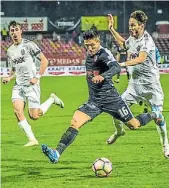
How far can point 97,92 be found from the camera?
1083 centimetres

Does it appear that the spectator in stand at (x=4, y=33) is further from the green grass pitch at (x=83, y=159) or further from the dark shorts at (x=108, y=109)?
the dark shorts at (x=108, y=109)

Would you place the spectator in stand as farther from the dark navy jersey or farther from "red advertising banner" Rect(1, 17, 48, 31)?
the dark navy jersey

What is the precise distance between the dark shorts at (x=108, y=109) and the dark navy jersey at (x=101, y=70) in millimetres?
117

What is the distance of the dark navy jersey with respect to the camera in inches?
416

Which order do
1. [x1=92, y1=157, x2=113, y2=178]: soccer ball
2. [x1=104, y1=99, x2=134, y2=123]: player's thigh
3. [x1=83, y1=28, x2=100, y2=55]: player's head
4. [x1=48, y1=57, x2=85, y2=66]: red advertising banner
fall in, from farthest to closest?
[x1=48, y1=57, x2=85, y2=66]: red advertising banner → [x1=104, y1=99, x2=134, y2=123]: player's thigh → [x1=83, y1=28, x2=100, y2=55]: player's head → [x1=92, y1=157, x2=113, y2=178]: soccer ball

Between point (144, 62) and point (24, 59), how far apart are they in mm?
3015

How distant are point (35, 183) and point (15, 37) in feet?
16.1

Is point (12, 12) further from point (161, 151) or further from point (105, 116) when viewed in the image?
point (161, 151)

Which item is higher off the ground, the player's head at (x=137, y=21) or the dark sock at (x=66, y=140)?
the player's head at (x=137, y=21)

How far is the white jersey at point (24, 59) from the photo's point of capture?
1423 cm

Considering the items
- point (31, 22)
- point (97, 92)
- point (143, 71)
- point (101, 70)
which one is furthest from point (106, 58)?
point (31, 22)

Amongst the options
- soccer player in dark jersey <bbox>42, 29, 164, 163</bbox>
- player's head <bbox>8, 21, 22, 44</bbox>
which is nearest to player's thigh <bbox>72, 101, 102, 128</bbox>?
soccer player in dark jersey <bbox>42, 29, 164, 163</bbox>

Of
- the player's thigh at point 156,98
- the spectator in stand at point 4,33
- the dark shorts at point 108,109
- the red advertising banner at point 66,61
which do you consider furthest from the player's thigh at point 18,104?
the spectator in stand at point 4,33

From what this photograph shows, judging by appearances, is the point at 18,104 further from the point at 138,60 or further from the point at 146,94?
the point at 138,60
